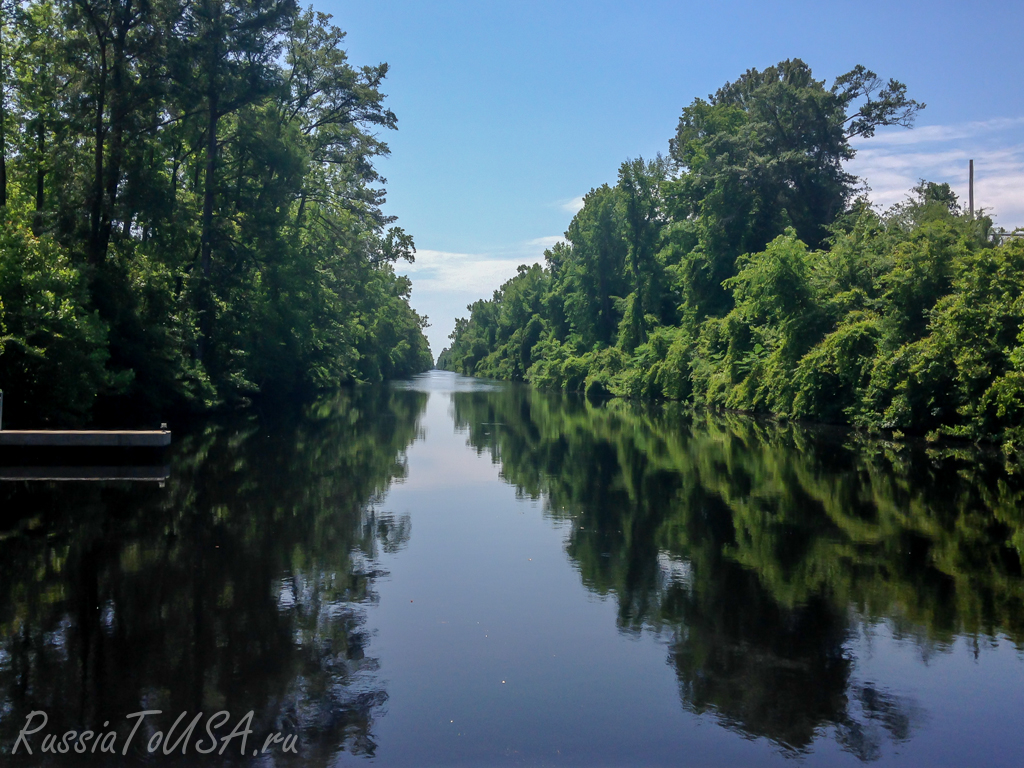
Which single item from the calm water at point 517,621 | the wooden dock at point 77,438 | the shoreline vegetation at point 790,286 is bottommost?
the calm water at point 517,621

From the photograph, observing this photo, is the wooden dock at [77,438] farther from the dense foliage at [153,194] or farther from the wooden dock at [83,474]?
the dense foliage at [153,194]

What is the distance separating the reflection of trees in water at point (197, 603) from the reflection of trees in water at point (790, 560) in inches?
101

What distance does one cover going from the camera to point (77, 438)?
14.7 m

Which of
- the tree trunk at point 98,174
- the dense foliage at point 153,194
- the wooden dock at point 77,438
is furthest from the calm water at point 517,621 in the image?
the tree trunk at point 98,174

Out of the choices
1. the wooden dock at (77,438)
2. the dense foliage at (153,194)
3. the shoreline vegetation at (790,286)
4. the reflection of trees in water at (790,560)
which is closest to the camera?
the reflection of trees in water at (790,560)

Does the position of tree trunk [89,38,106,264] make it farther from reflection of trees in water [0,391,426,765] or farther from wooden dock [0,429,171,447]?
reflection of trees in water [0,391,426,765]

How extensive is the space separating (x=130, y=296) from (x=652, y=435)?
55.0ft

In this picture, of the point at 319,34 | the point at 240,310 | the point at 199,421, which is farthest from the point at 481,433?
the point at 319,34

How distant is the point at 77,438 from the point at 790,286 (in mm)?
27279

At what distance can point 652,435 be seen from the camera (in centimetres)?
2686

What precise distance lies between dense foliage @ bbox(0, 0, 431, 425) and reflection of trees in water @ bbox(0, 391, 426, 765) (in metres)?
7.35

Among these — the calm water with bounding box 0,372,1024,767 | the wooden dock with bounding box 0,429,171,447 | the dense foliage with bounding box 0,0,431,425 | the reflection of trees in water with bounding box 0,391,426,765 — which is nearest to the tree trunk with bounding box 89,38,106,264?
the dense foliage with bounding box 0,0,431,425

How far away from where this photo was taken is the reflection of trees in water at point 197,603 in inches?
216

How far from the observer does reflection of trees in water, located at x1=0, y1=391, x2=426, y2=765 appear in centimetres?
548
